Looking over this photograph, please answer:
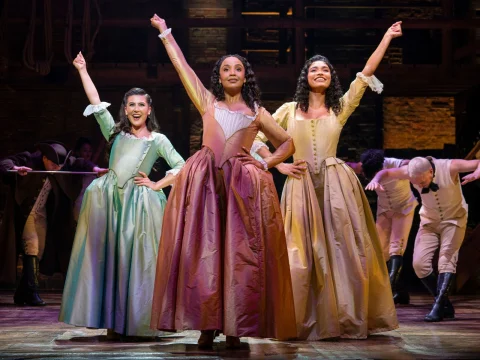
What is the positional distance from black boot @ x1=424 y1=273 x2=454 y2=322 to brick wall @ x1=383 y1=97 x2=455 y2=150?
4656mm

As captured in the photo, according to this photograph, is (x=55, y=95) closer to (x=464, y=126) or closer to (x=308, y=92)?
(x=464, y=126)

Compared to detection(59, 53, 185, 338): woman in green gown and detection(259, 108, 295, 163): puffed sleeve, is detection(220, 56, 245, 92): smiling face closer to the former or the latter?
detection(259, 108, 295, 163): puffed sleeve

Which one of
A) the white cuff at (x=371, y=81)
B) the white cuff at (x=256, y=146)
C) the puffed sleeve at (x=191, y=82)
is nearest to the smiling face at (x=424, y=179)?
the white cuff at (x=371, y=81)

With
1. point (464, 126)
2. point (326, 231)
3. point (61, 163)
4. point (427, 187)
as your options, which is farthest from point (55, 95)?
point (326, 231)

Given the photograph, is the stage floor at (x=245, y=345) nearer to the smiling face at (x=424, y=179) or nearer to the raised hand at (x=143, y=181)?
the raised hand at (x=143, y=181)

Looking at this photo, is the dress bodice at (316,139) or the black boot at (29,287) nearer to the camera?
the dress bodice at (316,139)

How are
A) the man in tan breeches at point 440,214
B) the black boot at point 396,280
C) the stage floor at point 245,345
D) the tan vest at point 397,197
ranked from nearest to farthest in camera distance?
the stage floor at point 245,345 → the man in tan breeches at point 440,214 → the black boot at point 396,280 → the tan vest at point 397,197

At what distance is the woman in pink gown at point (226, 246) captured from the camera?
151 inches

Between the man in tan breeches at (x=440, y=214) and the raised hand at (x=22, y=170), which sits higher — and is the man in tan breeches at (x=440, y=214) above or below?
below

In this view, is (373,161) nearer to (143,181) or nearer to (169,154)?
(169,154)

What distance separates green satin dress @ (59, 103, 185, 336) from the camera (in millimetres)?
4496

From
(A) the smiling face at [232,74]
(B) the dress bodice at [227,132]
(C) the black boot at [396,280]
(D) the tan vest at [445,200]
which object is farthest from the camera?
(C) the black boot at [396,280]

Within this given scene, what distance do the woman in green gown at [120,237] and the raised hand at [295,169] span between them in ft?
1.91

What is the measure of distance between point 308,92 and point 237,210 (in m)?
1.25
